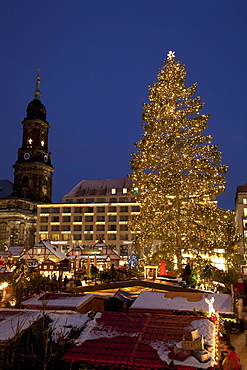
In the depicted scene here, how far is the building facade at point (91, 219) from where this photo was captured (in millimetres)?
87188

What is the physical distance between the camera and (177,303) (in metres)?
11.8

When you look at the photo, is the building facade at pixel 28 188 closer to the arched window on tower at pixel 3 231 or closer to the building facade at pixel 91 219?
the arched window on tower at pixel 3 231

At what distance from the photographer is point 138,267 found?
965 inches

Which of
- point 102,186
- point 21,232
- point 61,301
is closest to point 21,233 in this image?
point 21,232

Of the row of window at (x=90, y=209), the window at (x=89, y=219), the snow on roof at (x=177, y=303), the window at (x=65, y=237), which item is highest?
Result: the row of window at (x=90, y=209)

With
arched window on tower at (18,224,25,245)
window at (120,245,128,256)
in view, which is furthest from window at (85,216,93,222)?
arched window on tower at (18,224,25,245)

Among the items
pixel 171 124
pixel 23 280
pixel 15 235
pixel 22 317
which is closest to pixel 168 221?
pixel 171 124

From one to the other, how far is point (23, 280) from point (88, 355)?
11682 millimetres

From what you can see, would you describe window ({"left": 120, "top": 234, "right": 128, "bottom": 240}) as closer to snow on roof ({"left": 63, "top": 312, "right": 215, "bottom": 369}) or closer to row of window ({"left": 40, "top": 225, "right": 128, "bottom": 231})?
row of window ({"left": 40, "top": 225, "right": 128, "bottom": 231})

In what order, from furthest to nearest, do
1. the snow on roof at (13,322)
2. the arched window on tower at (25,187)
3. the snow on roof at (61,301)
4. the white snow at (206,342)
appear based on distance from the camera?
the arched window on tower at (25,187), the snow on roof at (61,301), the snow on roof at (13,322), the white snow at (206,342)

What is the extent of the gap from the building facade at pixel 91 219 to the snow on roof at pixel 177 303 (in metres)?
73.1

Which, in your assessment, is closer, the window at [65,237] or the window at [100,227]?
the window at [100,227]

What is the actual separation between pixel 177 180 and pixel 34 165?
81.3 meters

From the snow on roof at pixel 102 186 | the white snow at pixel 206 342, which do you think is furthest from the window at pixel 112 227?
the white snow at pixel 206 342
